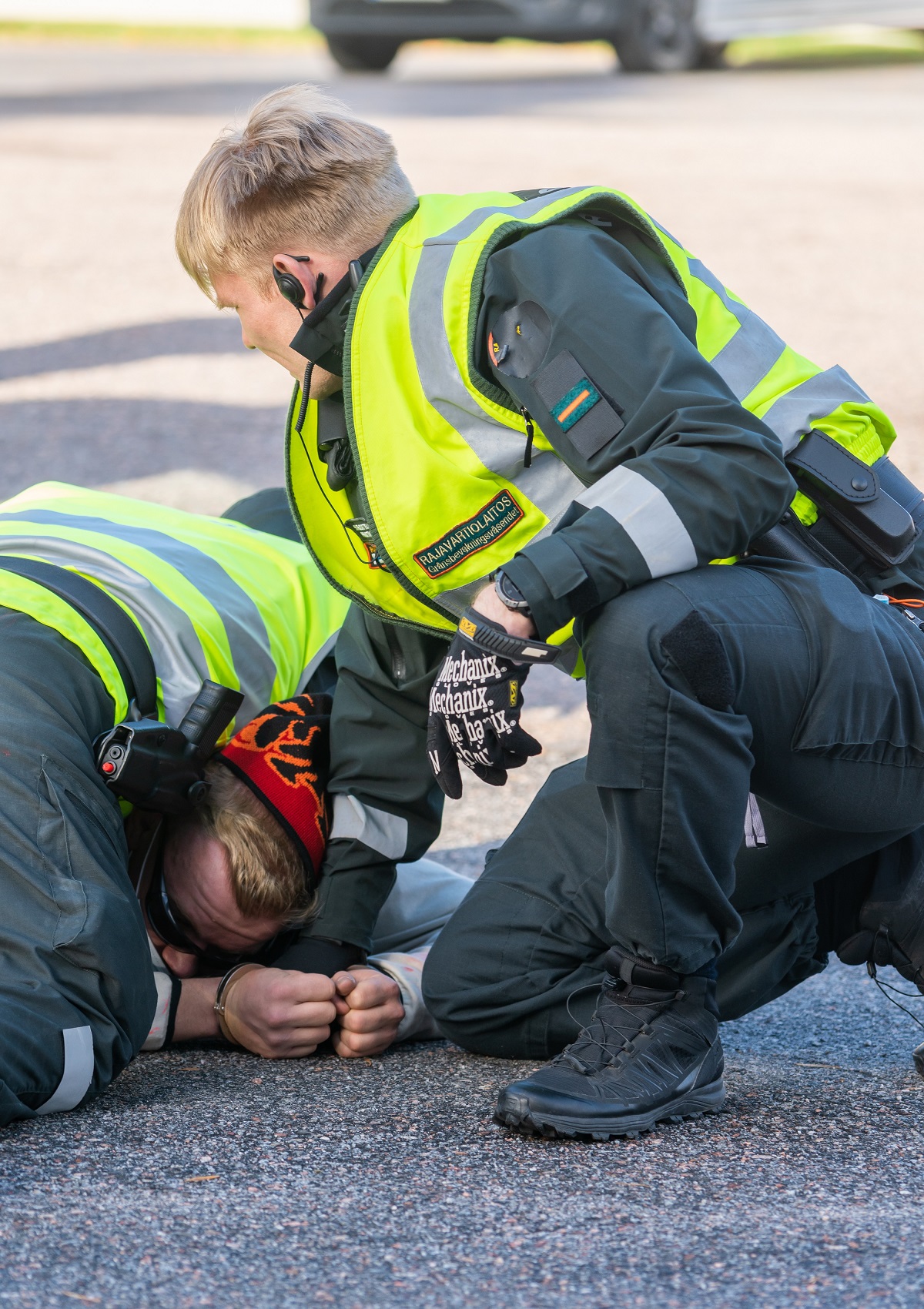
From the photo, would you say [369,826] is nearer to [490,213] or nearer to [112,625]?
[112,625]

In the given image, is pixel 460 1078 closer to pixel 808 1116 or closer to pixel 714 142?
pixel 808 1116

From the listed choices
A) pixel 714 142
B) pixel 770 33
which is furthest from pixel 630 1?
pixel 714 142

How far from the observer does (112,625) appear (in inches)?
99.3

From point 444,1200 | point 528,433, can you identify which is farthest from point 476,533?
point 444,1200

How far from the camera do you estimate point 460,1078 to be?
7.81 feet

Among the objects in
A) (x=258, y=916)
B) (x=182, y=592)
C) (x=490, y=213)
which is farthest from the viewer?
(x=182, y=592)

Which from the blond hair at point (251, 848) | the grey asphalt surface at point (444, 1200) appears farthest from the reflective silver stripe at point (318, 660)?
the grey asphalt surface at point (444, 1200)

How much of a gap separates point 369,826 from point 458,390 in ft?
2.70

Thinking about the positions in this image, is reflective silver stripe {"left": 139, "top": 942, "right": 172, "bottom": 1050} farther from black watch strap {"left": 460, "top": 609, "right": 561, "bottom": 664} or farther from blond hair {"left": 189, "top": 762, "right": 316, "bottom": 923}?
black watch strap {"left": 460, "top": 609, "right": 561, "bottom": 664}

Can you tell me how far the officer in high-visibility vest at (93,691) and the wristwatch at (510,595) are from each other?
704 mm

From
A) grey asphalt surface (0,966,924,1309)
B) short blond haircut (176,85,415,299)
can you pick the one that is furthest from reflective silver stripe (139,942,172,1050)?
short blond haircut (176,85,415,299)

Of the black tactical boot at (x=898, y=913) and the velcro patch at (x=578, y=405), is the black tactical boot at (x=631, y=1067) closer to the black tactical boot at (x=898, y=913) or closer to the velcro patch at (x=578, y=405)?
the black tactical boot at (x=898, y=913)

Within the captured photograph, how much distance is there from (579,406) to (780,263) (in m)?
7.23

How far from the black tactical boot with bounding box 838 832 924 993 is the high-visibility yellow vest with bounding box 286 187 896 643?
582mm
